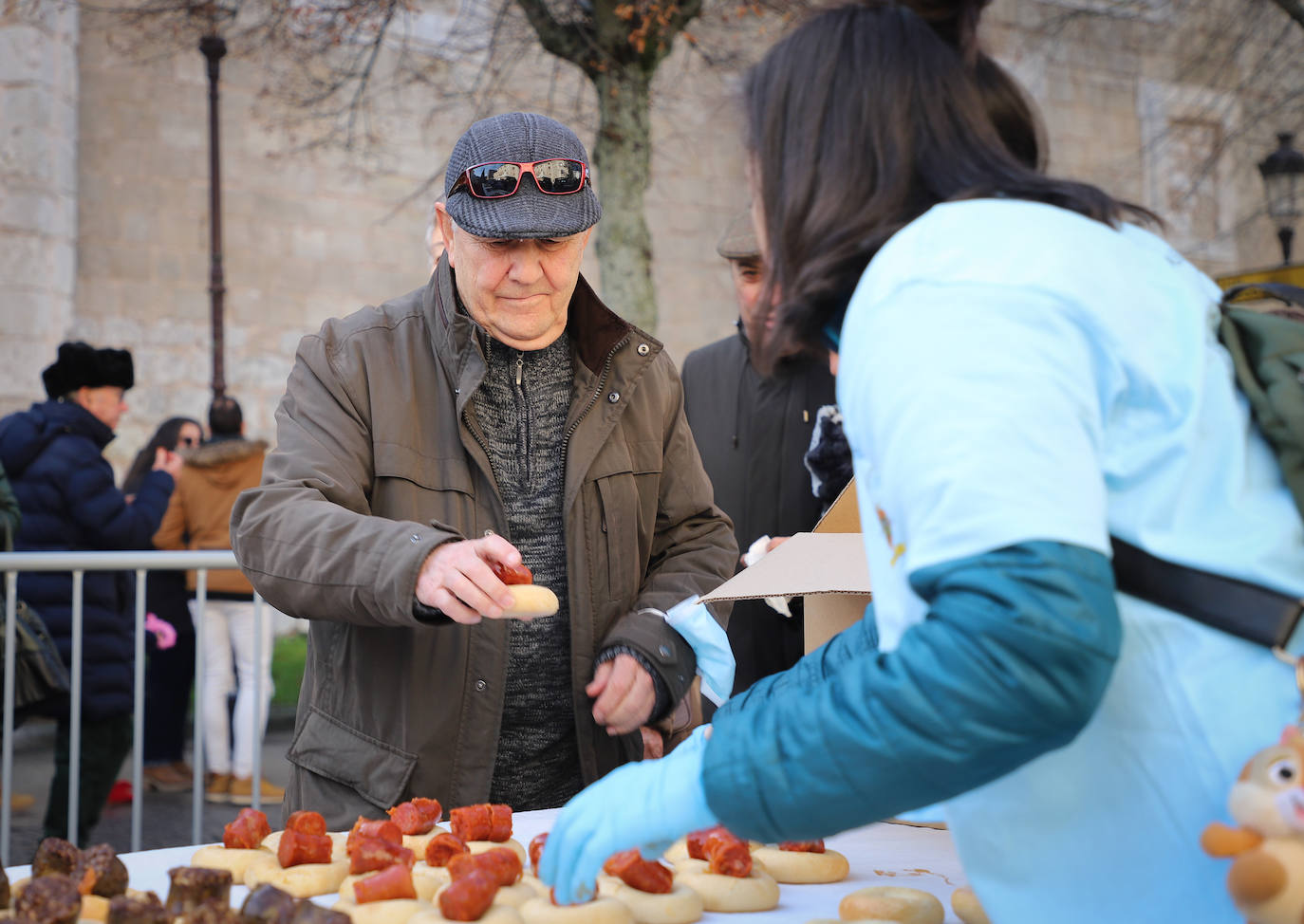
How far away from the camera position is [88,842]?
17.0 feet

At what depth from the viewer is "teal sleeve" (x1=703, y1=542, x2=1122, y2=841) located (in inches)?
31.6

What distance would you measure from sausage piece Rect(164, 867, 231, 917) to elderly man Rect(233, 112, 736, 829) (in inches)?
20.5

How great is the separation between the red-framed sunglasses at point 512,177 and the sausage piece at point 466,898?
123cm

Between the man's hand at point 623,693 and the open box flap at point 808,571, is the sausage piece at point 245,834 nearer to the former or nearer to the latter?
the man's hand at point 623,693

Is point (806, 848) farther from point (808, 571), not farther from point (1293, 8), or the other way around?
point (1293, 8)

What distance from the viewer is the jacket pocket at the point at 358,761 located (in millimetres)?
2055

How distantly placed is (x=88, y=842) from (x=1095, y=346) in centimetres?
538

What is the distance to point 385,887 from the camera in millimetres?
1462

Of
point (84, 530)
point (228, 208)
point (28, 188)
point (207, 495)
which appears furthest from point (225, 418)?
point (228, 208)

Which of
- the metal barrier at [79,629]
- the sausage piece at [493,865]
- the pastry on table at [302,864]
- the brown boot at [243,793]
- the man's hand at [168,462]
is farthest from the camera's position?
the man's hand at [168,462]

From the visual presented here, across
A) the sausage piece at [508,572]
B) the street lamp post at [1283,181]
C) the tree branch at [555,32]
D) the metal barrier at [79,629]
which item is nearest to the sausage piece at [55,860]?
the sausage piece at [508,572]

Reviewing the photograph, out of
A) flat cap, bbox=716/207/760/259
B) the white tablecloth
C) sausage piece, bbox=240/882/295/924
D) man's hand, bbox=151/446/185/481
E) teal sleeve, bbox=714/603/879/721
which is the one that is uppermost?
flat cap, bbox=716/207/760/259

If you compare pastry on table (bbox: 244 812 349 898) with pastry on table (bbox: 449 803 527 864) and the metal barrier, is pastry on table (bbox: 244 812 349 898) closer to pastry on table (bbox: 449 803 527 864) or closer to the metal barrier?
pastry on table (bbox: 449 803 527 864)

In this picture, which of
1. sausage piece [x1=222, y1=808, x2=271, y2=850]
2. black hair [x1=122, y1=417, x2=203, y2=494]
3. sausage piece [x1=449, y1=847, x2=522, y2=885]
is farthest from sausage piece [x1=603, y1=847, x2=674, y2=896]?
black hair [x1=122, y1=417, x2=203, y2=494]
